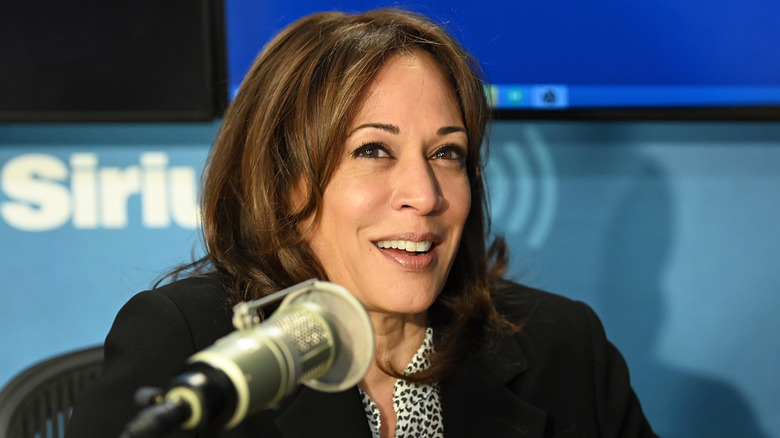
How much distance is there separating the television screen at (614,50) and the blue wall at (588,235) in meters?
0.12

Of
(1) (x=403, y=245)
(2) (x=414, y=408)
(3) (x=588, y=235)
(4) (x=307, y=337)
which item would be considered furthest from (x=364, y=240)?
(3) (x=588, y=235)

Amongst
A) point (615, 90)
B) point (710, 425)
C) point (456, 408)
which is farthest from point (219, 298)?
point (710, 425)

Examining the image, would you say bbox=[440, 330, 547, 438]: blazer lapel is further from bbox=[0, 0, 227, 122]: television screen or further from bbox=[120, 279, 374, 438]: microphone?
bbox=[0, 0, 227, 122]: television screen

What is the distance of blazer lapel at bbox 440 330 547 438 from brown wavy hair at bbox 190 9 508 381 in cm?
4

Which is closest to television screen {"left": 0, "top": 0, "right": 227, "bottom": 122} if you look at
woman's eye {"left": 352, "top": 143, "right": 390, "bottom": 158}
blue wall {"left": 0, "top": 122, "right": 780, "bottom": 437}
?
blue wall {"left": 0, "top": 122, "right": 780, "bottom": 437}

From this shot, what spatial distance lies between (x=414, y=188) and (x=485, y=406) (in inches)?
19.2

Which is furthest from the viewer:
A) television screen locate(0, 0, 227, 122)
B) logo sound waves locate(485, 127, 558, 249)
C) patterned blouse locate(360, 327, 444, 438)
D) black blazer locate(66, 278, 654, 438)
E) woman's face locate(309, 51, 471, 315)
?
logo sound waves locate(485, 127, 558, 249)

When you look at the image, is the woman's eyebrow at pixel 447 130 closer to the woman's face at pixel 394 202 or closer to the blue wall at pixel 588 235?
the woman's face at pixel 394 202

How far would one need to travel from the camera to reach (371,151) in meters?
1.49

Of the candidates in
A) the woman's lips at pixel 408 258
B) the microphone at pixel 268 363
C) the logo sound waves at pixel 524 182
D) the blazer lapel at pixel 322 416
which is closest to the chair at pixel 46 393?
the blazer lapel at pixel 322 416

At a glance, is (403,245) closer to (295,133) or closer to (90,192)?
(295,133)

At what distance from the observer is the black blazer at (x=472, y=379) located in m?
1.35

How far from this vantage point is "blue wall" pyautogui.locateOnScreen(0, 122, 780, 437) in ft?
7.18

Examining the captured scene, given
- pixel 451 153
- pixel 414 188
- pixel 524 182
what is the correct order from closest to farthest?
pixel 414 188, pixel 451 153, pixel 524 182
